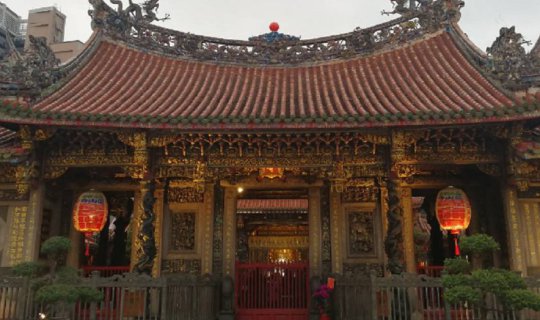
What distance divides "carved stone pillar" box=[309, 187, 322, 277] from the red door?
1.01 ft

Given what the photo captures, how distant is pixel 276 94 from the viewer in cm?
1045

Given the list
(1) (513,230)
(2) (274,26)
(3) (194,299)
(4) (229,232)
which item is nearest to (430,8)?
(2) (274,26)

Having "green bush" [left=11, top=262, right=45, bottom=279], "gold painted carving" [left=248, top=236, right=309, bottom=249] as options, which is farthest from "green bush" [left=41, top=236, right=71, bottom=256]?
"gold painted carving" [left=248, top=236, right=309, bottom=249]

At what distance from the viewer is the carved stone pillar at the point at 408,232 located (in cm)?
987

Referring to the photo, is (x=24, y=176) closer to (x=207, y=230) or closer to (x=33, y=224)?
(x=33, y=224)

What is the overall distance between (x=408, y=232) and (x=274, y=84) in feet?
14.8

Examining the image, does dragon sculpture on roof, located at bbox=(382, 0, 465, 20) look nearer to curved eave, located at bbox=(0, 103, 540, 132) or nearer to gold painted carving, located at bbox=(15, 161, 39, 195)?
curved eave, located at bbox=(0, 103, 540, 132)

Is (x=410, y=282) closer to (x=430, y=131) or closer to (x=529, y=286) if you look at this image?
(x=529, y=286)

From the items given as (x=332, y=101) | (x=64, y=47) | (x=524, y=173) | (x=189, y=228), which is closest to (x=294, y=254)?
(x=189, y=228)

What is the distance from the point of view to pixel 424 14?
11.7 metres

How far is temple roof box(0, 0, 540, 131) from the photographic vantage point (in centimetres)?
799

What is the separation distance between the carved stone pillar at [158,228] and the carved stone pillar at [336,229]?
12.2ft

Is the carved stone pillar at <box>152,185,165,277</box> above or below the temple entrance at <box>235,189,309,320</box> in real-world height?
above

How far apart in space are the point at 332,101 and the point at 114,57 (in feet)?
18.9
